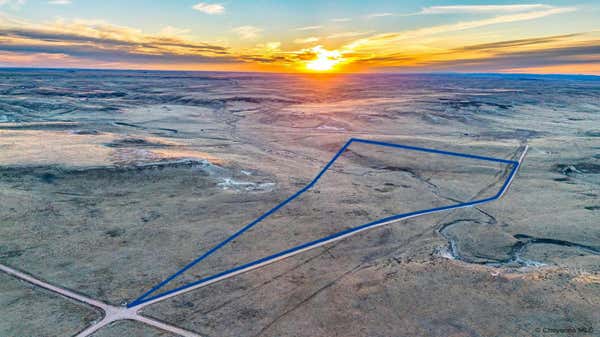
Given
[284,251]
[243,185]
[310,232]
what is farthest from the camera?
[243,185]

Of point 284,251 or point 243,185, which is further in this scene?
point 243,185

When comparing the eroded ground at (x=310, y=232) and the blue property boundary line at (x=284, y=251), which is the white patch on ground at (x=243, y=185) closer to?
the eroded ground at (x=310, y=232)

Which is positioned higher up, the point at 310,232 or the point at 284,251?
the point at 310,232

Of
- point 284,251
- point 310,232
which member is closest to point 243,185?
point 310,232

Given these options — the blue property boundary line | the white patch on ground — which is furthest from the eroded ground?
the blue property boundary line

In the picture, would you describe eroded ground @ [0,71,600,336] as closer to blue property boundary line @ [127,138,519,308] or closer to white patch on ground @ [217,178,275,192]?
white patch on ground @ [217,178,275,192]

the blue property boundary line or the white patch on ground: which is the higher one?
the white patch on ground

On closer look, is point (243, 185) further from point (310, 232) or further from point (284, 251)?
point (284, 251)

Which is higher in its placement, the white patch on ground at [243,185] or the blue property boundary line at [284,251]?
the white patch on ground at [243,185]

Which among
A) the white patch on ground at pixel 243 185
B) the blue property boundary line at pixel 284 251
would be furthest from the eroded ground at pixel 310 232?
the blue property boundary line at pixel 284 251

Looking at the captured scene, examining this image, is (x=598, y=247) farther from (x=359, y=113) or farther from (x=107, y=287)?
(x=359, y=113)

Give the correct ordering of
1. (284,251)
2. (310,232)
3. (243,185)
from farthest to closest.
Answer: (243,185) < (310,232) < (284,251)
